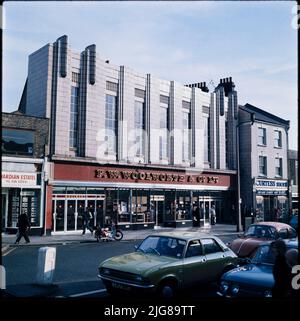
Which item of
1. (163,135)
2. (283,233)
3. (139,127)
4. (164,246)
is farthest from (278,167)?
(164,246)

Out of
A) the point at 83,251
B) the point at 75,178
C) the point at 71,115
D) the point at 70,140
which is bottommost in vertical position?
the point at 83,251

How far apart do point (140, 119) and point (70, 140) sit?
638cm

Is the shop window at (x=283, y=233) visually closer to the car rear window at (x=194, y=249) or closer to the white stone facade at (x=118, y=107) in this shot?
the car rear window at (x=194, y=249)

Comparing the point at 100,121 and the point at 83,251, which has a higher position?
the point at 100,121

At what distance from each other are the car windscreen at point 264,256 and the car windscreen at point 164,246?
1743mm

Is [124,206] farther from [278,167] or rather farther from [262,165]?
[278,167]

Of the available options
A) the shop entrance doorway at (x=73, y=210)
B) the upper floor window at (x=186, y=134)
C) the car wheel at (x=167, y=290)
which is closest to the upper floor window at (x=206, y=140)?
the upper floor window at (x=186, y=134)

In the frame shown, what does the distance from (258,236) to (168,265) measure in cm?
658

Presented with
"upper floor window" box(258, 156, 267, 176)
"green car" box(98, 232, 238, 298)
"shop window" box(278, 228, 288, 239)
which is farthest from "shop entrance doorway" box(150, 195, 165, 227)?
"green car" box(98, 232, 238, 298)

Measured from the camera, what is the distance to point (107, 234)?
21.7 meters

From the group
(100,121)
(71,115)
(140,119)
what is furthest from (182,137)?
(71,115)

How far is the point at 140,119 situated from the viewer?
30.2 metres

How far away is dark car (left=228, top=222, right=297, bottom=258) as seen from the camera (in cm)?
1316
